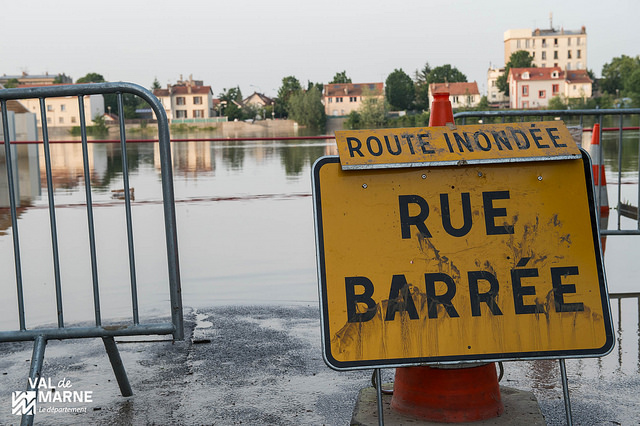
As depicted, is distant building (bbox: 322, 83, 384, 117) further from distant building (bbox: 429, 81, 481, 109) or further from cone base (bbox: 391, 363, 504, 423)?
cone base (bbox: 391, 363, 504, 423)

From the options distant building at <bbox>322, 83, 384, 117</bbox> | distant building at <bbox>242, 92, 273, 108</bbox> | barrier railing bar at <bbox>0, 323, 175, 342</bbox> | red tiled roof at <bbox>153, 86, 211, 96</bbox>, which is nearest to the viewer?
barrier railing bar at <bbox>0, 323, 175, 342</bbox>

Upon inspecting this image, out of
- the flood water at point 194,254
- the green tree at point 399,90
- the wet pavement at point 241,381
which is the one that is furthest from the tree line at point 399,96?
the wet pavement at point 241,381

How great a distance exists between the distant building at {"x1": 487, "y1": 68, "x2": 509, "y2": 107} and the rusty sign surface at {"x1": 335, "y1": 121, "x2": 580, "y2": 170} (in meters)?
148

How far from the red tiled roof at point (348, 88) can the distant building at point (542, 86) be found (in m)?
27.6

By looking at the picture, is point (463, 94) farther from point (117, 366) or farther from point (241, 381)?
point (117, 366)

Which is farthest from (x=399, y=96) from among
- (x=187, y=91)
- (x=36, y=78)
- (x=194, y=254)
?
(x=194, y=254)

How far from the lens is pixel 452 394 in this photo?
2959mm

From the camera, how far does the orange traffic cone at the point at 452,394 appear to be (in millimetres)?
2953

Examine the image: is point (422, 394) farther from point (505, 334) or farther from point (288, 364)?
point (288, 364)

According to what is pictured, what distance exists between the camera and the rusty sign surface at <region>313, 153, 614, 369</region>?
110 inches

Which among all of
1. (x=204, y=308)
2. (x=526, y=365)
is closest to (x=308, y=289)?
(x=204, y=308)

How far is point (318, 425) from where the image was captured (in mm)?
3281

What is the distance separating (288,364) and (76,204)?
9.18 meters

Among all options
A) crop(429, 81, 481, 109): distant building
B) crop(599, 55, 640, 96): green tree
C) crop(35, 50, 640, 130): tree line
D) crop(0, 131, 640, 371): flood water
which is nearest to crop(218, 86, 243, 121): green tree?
crop(35, 50, 640, 130): tree line
